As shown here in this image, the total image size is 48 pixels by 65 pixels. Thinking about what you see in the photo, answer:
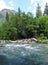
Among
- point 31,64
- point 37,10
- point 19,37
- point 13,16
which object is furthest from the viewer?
point 37,10

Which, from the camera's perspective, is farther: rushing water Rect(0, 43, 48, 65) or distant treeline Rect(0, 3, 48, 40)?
distant treeline Rect(0, 3, 48, 40)

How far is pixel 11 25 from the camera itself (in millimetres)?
85312

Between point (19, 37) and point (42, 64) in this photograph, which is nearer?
point (42, 64)

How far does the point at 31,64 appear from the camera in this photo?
2336 cm

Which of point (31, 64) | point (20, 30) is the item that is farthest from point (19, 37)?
→ point (31, 64)

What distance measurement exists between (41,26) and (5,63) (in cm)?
6091

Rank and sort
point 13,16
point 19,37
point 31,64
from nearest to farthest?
1. point 31,64
2. point 19,37
3. point 13,16

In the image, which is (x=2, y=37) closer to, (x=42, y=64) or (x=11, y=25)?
(x=11, y=25)

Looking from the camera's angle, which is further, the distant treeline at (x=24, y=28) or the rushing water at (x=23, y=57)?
the distant treeline at (x=24, y=28)

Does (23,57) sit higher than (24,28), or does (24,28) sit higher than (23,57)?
(24,28)

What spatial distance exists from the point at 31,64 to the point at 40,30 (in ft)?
199

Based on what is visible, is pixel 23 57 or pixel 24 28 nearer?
pixel 23 57

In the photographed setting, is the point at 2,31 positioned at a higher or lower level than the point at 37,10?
lower

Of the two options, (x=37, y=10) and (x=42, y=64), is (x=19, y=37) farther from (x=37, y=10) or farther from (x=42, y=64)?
(x=42, y=64)
